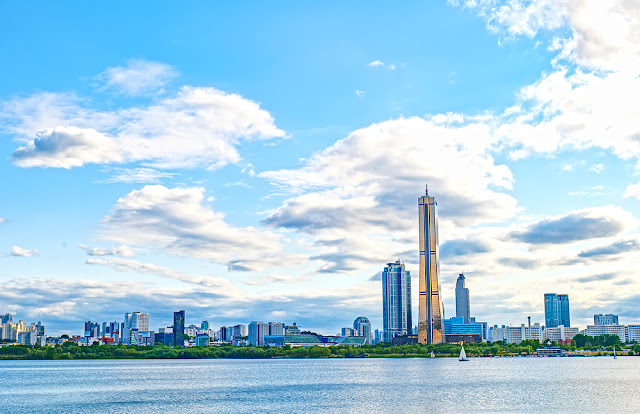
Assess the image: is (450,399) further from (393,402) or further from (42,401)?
(42,401)

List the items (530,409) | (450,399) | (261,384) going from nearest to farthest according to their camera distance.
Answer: (530,409), (450,399), (261,384)

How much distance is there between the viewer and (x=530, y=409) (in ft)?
317

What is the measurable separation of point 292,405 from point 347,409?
1128 centimetres

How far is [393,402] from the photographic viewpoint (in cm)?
10994

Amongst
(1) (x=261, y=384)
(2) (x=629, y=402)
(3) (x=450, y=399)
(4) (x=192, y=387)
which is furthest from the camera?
(1) (x=261, y=384)

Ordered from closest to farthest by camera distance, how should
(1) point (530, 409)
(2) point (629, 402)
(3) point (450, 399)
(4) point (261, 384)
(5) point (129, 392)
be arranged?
(1) point (530, 409), (2) point (629, 402), (3) point (450, 399), (5) point (129, 392), (4) point (261, 384)

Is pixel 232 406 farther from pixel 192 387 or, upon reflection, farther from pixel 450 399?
pixel 192 387

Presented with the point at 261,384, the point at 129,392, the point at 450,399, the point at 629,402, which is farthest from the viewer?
the point at 261,384

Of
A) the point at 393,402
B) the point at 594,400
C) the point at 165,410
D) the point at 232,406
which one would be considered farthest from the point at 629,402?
the point at 165,410

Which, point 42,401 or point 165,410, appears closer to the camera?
point 165,410

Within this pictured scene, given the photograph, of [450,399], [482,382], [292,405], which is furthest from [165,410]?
[482,382]

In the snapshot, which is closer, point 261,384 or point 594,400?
point 594,400

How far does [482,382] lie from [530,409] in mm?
60465

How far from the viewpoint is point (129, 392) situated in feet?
441
